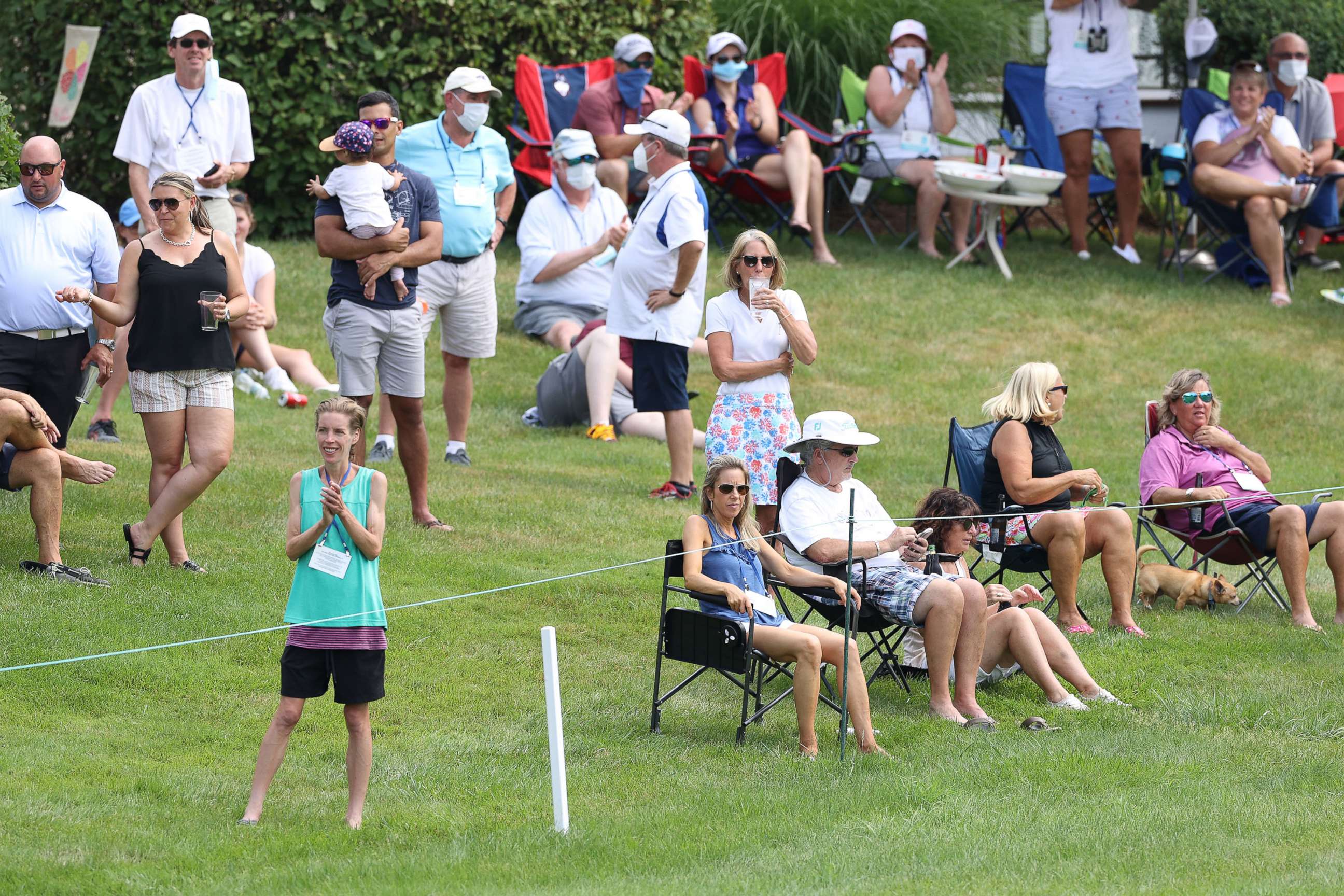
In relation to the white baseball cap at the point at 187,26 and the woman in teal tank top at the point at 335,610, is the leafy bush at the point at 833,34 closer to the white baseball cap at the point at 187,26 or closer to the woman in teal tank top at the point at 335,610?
the white baseball cap at the point at 187,26

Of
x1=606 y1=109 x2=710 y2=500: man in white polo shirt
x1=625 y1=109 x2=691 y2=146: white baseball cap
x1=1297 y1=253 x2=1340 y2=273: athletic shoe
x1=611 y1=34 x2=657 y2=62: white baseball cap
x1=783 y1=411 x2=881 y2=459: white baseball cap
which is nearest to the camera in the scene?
x1=783 y1=411 x2=881 y2=459: white baseball cap

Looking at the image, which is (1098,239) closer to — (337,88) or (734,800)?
(337,88)

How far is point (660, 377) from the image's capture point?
868cm

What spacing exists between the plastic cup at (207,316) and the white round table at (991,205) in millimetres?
7962

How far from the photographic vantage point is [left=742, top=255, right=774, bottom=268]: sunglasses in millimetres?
7535

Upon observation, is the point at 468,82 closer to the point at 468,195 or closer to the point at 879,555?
the point at 468,195

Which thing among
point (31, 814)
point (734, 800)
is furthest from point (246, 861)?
point (734, 800)

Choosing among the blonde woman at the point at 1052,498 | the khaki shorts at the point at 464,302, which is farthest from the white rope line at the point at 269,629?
the khaki shorts at the point at 464,302

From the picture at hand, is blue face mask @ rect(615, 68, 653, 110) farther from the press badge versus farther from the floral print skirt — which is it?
the floral print skirt

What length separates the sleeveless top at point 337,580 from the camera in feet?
15.9

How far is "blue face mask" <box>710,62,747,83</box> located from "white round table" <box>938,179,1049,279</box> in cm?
184

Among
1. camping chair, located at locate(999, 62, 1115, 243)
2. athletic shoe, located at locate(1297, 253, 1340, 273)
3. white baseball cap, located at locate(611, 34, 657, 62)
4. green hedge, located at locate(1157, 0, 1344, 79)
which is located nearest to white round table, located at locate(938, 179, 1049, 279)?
camping chair, located at locate(999, 62, 1115, 243)

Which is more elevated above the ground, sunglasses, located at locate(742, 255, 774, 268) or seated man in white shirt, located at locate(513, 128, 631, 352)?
sunglasses, located at locate(742, 255, 774, 268)

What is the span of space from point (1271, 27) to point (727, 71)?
6090mm
